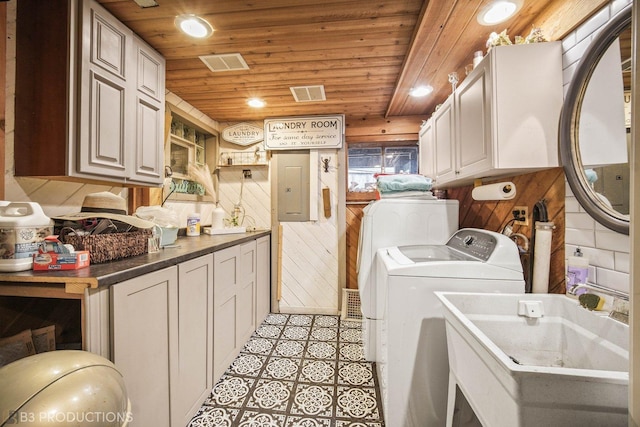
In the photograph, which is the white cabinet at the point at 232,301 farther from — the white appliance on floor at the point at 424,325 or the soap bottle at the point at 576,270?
the soap bottle at the point at 576,270

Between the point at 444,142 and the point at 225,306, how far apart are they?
205cm

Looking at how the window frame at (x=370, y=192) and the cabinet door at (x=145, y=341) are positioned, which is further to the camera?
the window frame at (x=370, y=192)

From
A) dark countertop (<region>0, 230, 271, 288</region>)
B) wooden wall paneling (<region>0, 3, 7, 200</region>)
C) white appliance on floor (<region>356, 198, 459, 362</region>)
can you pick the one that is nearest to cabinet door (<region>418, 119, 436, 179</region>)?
white appliance on floor (<region>356, 198, 459, 362</region>)

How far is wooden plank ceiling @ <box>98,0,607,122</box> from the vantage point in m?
1.42

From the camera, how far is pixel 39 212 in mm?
1059

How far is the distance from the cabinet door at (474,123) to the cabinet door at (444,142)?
4.3 inches

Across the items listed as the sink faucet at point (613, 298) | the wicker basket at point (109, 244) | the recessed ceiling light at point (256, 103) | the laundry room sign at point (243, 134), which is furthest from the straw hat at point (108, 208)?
the sink faucet at point (613, 298)

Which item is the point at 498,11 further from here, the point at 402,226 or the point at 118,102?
the point at 118,102

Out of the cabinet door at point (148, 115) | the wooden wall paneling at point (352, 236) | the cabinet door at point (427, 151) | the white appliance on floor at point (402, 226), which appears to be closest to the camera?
the cabinet door at point (148, 115)

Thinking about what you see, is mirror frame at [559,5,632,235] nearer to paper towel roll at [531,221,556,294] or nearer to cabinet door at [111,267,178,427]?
paper towel roll at [531,221,556,294]

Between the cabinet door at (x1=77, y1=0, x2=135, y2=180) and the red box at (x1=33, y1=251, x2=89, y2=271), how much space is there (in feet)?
1.72

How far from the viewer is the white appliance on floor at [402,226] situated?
2053 mm

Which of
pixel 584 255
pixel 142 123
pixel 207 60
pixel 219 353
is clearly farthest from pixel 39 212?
pixel 584 255

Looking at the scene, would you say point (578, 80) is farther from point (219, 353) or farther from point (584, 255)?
point (219, 353)
